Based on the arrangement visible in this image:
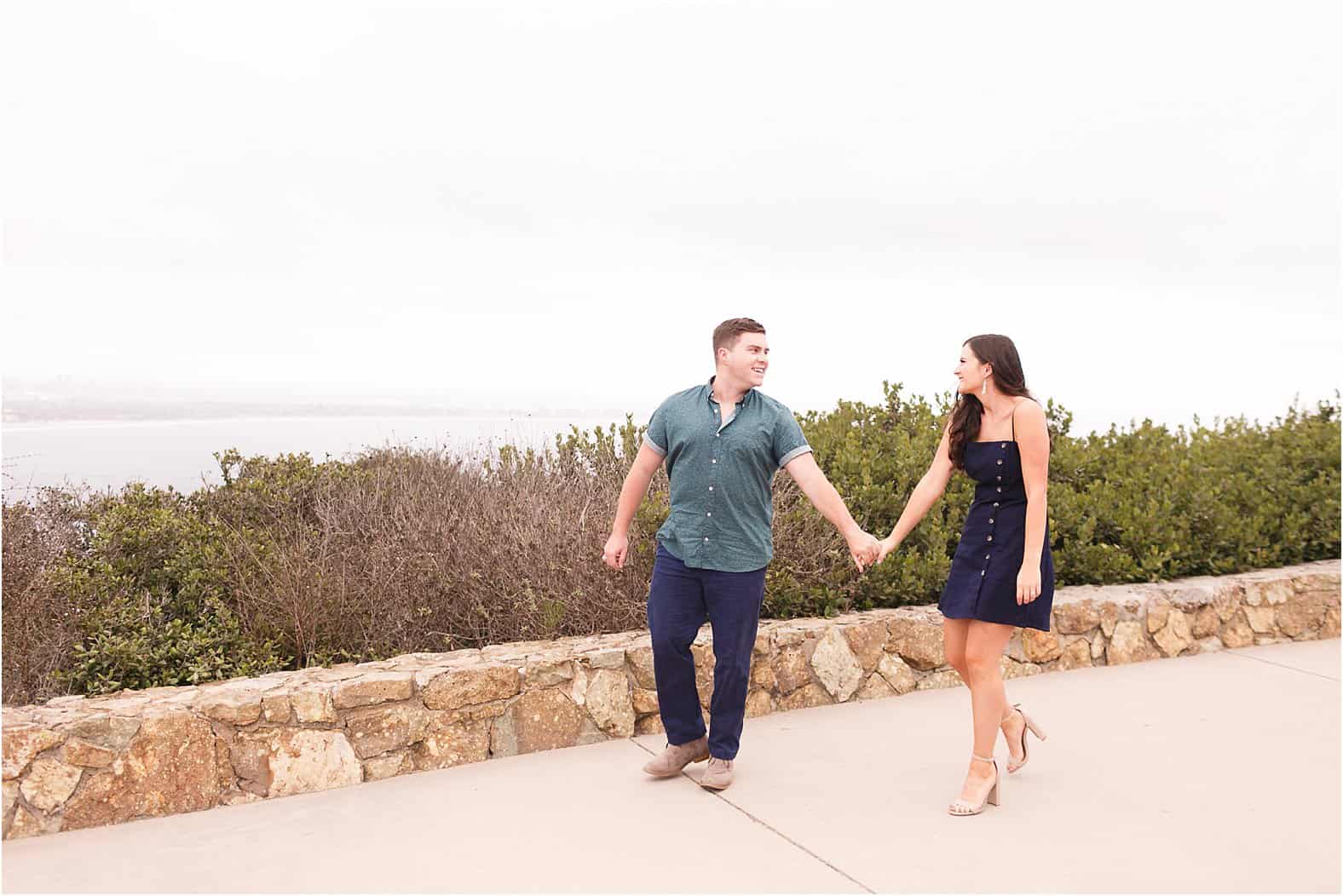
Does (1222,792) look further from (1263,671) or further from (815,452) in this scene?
(815,452)

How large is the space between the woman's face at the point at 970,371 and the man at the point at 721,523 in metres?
0.69

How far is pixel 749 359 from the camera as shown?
4699 millimetres

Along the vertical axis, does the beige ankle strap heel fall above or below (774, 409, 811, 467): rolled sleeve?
A: below

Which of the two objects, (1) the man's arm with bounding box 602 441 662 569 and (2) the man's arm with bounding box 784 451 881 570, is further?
(1) the man's arm with bounding box 602 441 662 569

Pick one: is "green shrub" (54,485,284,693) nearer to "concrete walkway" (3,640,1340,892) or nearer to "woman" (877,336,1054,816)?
"concrete walkway" (3,640,1340,892)

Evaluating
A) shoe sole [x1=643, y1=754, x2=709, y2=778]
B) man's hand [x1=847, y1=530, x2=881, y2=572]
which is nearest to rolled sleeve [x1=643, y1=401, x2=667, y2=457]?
man's hand [x1=847, y1=530, x2=881, y2=572]

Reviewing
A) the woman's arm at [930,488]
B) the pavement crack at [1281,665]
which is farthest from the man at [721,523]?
the pavement crack at [1281,665]

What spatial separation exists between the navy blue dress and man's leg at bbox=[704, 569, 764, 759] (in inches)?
30.9

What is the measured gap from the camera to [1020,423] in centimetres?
445

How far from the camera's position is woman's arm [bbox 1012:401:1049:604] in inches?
174

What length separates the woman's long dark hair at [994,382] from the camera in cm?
455

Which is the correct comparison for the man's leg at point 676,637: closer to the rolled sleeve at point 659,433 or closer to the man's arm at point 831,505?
the rolled sleeve at point 659,433

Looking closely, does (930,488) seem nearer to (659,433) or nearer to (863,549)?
(863,549)

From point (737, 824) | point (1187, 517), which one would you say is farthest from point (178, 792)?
point (1187, 517)
